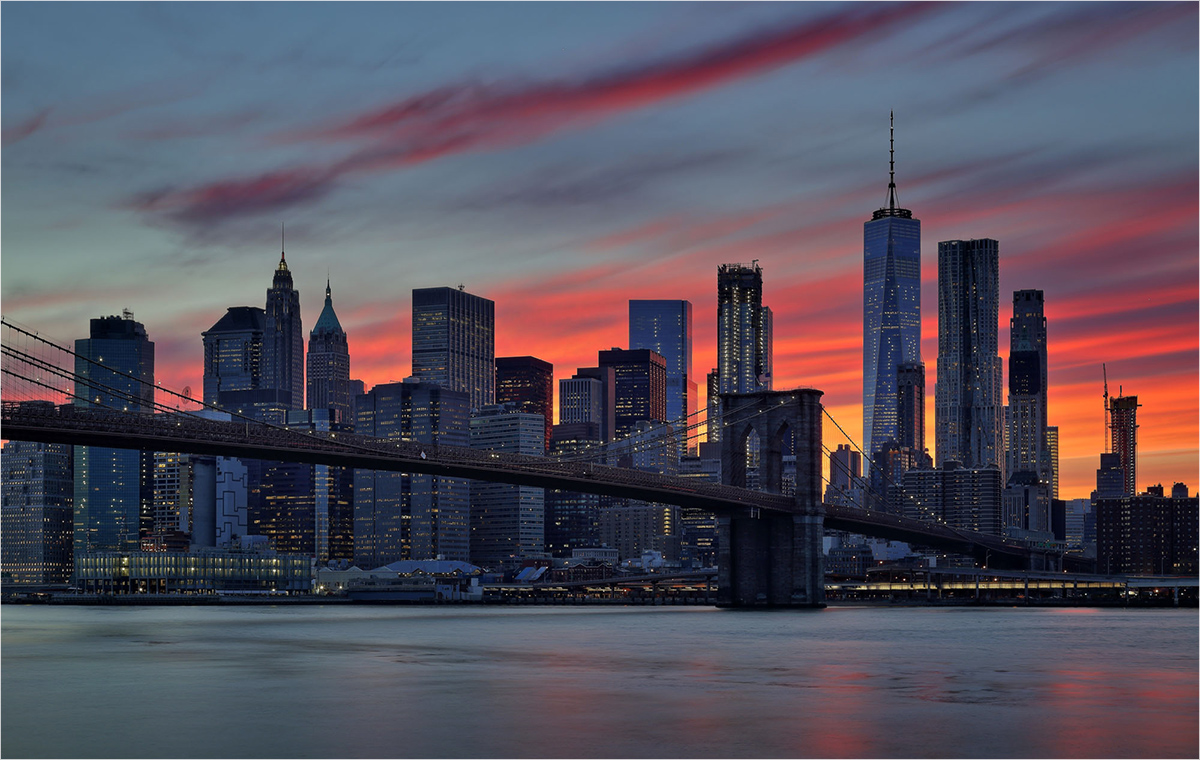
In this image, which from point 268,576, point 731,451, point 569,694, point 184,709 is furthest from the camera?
point 268,576

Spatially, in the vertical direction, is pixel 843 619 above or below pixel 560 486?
below

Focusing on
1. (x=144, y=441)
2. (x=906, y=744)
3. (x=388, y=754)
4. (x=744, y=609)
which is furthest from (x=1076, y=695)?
(x=744, y=609)

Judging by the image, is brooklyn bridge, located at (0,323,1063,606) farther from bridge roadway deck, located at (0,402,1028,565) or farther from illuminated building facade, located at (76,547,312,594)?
illuminated building facade, located at (76,547,312,594)

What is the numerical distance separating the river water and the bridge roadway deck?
32.4 feet

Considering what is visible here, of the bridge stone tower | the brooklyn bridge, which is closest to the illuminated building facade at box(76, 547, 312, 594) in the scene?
the brooklyn bridge

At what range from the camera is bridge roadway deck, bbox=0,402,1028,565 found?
66.4m

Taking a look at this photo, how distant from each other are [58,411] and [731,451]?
171 feet

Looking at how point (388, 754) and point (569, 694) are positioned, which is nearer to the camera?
point (388, 754)

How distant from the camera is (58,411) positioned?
66.4m

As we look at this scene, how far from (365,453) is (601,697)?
48853mm

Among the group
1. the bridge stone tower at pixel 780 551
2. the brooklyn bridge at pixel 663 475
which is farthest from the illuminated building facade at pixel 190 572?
the bridge stone tower at pixel 780 551

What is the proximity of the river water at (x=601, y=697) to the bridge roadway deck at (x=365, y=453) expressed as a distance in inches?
389

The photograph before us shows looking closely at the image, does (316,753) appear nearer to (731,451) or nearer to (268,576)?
(731,451)

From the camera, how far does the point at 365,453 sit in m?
80.9
